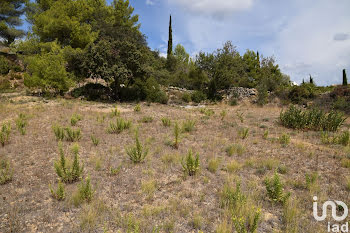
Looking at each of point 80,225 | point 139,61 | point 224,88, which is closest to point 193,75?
point 224,88

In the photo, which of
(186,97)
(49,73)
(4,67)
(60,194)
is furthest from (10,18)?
(60,194)

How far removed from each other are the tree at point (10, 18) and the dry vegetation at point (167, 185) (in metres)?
25.7

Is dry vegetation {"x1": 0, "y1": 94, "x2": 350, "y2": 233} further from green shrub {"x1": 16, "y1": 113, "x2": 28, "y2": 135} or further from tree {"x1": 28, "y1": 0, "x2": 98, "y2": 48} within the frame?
tree {"x1": 28, "y1": 0, "x2": 98, "y2": 48}

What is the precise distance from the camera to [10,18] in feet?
85.4

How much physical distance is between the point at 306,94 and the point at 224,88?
8941 mm

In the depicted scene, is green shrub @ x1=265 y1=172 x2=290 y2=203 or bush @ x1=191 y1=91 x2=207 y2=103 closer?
green shrub @ x1=265 y1=172 x2=290 y2=203

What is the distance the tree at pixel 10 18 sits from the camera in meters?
25.3

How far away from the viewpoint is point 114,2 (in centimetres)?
2930

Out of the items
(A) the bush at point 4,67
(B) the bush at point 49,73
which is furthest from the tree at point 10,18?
(B) the bush at point 49,73

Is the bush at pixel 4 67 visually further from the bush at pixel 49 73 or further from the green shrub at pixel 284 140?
the green shrub at pixel 284 140

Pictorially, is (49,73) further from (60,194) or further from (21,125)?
(60,194)

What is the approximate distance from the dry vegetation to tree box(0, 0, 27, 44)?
25.7 meters

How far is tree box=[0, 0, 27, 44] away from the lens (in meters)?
25.3

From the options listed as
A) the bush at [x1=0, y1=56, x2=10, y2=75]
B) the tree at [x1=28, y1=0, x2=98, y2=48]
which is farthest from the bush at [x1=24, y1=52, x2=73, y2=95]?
the bush at [x1=0, y1=56, x2=10, y2=75]
